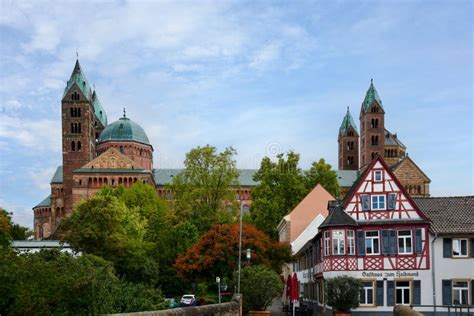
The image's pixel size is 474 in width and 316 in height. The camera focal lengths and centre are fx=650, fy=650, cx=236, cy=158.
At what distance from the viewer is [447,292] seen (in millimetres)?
34719

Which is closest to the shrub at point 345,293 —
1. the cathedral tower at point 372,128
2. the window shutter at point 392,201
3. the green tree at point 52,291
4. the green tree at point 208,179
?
the window shutter at point 392,201

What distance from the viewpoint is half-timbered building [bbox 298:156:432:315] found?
35375 mm

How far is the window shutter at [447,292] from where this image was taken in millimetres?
34531

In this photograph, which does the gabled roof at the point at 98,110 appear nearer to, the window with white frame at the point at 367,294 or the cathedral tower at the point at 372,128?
the cathedral tower at the point at 372,128

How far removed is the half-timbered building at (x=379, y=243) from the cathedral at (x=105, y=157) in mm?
56753

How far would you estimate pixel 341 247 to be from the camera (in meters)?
36.4

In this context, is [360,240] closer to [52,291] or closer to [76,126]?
[52,291]

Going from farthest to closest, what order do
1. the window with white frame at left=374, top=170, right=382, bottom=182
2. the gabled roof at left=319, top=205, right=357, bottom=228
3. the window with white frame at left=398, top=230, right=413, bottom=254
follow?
the window with white frame at left=374, top=170, right=382, bottom=182
the gabled roof at left=319, top=205, right=357, bottom=228
the window with white frame at left=398, top=230, right=413, bottom=254

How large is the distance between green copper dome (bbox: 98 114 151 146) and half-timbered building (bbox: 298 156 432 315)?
293ft

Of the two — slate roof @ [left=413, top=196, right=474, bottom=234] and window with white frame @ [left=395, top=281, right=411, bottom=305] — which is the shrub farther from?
slate roof @ [left=413, top=196, right=474, bottom=234]

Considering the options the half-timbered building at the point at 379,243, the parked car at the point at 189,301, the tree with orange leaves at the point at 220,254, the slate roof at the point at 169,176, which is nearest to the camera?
the half-timbered building at the point at 379,243

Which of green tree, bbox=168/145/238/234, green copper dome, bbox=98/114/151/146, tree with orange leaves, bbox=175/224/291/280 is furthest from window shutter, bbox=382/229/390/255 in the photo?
green copper dome, bbox=98/114/151/146

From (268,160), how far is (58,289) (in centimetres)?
5698

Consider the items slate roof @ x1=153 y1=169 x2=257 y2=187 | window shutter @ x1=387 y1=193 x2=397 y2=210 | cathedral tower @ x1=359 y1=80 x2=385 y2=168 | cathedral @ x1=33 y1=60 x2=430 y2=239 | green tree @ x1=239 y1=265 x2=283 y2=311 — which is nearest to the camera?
green tree @ x1=239 y1=265 x2=283 y2=311
